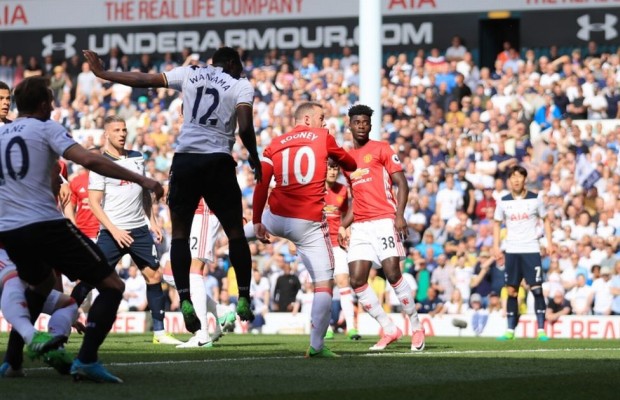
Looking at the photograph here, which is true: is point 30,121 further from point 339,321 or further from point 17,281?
point 339,321

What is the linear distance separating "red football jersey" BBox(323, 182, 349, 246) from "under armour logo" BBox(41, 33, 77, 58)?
19991mm

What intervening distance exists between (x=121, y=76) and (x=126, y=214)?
160 inches

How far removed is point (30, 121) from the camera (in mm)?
8375

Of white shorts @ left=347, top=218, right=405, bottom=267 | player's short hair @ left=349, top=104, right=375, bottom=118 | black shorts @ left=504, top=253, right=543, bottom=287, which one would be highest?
player's short hair @ left=349, top=104, right=375, bottom=118

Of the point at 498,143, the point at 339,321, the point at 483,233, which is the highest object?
the point at 498,143

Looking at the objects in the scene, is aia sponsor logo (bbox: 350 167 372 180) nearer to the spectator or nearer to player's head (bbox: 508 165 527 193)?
player's head (bbox: 508 165 527 193)

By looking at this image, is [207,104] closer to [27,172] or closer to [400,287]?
[27,172]

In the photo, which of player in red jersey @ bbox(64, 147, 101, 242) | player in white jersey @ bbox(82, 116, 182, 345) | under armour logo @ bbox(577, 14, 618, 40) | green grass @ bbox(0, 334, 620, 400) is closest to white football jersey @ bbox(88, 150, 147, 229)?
player in white jersey @ bbox(82, 116, 182, 345)

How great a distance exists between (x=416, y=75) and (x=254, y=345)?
1580 centimetres

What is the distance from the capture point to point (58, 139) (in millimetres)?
8211

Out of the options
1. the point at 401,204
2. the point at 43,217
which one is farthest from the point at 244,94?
the point at 43,217

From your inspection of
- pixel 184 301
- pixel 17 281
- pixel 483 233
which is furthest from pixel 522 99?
pixel 17 281

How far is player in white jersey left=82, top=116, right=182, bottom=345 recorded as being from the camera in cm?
1415

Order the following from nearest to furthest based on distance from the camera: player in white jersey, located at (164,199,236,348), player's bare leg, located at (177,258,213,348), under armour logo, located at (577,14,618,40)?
player in white jersey, located at (164,199,236,348) → player's bare leg, located at (177,258,213,348) → under armour logo, located at (577,14,618,40)
